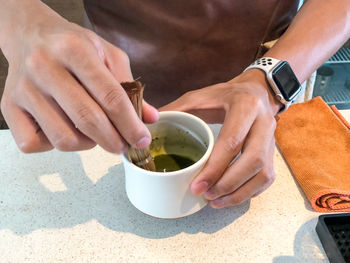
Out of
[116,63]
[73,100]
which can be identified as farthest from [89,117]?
[116,63]

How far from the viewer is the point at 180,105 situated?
0.68 m

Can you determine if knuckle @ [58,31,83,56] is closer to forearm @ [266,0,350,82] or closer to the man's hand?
the man's hand

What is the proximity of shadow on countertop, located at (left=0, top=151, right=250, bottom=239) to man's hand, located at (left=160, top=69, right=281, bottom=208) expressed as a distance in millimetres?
54

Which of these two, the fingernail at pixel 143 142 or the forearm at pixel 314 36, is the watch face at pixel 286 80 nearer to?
the forearm at pixel 314 36

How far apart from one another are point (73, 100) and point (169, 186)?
0.19 meters

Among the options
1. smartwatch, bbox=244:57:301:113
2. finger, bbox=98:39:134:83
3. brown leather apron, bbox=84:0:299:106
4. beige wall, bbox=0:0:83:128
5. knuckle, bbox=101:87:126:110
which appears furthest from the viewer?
beige wall, bbox=0:0:83:128

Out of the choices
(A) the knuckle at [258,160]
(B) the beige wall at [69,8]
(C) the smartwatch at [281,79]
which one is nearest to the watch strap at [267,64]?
(C) the smartwatch at [281,79]

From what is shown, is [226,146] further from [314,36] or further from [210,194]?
[314,36]

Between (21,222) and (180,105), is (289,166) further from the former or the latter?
(21,222)

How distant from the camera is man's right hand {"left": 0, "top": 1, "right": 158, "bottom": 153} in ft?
1.43

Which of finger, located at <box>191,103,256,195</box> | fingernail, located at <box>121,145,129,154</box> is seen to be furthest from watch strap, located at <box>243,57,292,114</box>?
fingernail, located at <box>121,145,129,154</box>

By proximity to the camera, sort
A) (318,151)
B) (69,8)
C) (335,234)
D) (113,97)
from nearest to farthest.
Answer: (113,97), (335,234), (318,151), (69,8)

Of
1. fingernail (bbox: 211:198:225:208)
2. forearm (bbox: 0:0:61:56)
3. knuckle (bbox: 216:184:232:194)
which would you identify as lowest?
fingernail (bbox: 211:198:225:208)

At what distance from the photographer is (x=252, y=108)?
23.3 inches
